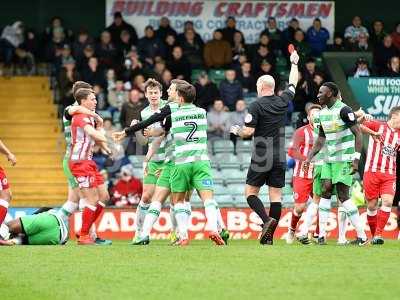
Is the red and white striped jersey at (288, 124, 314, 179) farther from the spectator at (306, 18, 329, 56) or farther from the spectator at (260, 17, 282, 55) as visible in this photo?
the spectator at (306, 18, 329, 56)

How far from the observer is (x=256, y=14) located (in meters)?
29.1

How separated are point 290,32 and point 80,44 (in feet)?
16.1

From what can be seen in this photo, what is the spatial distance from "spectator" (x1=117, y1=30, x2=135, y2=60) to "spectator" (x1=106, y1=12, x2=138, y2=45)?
117 millimetres

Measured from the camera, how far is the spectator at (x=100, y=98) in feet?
83.5

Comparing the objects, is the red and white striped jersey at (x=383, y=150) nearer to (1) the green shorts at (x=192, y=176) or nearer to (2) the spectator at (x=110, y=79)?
(1) the green shorts at (x=192, y=176)

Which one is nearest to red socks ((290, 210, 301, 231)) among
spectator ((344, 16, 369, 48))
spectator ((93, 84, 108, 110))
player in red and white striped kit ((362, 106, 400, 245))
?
player in red and white striped kit ((362, 106, 400, 245))

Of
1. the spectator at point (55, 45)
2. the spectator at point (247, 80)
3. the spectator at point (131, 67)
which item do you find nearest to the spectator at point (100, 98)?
the spectator at point (131, 67)

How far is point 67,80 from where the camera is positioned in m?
25.8

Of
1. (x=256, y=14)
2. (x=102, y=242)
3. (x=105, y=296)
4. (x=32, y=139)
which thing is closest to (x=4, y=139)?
(x=32, y=139)

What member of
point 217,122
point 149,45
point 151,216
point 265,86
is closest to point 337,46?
point 217,122

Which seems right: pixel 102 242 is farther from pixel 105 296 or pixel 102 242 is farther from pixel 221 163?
pixel 221 163

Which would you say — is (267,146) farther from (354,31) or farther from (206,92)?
(354,31)

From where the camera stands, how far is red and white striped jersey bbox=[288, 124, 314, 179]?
18.1 metres

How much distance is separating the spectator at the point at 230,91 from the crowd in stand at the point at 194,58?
2 cm
